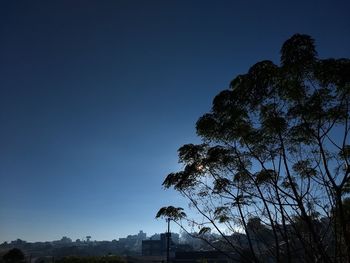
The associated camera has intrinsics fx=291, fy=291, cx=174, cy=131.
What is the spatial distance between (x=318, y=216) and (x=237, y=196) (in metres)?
2.72

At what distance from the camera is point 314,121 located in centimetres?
844

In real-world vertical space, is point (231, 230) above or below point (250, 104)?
below

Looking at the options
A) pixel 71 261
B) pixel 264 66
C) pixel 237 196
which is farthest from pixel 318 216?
pixel 71 261

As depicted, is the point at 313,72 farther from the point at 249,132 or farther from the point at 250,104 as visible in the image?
the point at 249,132

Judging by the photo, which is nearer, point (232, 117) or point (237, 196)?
point (232, 117)

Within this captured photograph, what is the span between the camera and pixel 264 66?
26.6ft

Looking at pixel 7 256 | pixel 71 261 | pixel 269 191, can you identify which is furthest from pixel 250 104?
pixel 7 256

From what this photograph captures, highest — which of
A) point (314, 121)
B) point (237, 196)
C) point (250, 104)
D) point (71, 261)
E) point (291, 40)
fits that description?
point (291, 40)

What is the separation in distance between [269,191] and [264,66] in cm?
414

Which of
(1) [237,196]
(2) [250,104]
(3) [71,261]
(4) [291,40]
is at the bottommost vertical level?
(3) [71,261]

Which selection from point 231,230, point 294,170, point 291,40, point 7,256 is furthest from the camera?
point 7,256

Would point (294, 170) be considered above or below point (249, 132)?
below

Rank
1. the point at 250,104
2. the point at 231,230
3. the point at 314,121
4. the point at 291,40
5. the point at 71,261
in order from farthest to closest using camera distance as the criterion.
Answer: the point at 71,261
the point at 231,230
the point at 250,104
the point at 314,121
the point at 291,40

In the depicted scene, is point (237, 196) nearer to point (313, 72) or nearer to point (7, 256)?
point (313, 72)
